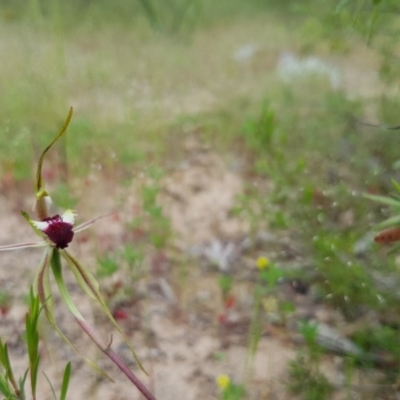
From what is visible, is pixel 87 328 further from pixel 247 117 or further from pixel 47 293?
pixel 247 117

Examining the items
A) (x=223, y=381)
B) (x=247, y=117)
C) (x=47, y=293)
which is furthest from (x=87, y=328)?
(x=247, y=117)

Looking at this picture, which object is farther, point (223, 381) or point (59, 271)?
point (223, 381)

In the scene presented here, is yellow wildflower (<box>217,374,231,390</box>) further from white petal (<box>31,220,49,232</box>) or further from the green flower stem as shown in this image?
white petal (<box>31,220,49,232</box>)

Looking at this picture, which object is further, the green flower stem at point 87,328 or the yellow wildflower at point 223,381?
the yellow wildflower at point 223,381

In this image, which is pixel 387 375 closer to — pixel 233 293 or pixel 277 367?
pixel 277 367

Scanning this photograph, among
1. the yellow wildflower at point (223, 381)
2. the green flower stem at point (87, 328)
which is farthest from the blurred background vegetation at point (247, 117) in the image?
the green flower stem at point (87, 328)

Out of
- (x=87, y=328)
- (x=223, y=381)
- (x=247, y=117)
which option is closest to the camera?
(x=87, y=328)

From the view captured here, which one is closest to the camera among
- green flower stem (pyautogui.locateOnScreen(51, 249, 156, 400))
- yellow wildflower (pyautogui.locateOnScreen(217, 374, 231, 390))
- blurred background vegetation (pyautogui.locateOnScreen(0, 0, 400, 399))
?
green flower stem (pyautogui.locateOnScreen(51, 249, 156, 400))

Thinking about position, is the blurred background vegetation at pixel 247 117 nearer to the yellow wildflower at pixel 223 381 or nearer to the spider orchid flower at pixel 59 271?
the yellow wildflower at pixel 223 381

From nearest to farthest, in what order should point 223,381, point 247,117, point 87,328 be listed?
point 87,328 → point 223,381 → point 247,117

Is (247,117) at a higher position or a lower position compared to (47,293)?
lower

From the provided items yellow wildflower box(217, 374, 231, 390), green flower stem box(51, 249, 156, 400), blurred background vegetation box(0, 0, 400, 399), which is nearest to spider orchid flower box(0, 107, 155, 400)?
green flower stem box(51, 249, 156, 400)
